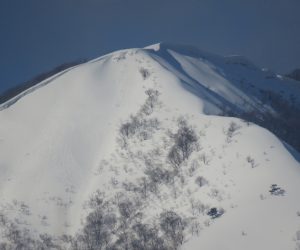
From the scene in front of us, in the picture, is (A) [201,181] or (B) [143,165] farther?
(B) [143,165]

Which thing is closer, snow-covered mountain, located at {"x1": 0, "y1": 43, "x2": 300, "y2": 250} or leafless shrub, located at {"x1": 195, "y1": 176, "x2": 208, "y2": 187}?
snow-covered mountain, located at {"x1": 0, "y1": 43, "x2": 300, "y2": 250}

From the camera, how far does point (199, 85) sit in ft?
289

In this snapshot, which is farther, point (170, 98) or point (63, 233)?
point (170, 98)

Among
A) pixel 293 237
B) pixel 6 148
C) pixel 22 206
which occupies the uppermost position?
pixel 6 148

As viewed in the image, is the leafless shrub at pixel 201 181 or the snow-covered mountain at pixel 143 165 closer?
the snow-covered mountain at pixel 143 165

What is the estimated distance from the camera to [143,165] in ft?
195

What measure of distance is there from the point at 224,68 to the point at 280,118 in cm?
3050

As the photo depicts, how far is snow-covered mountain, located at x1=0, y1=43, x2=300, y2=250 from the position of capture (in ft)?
136

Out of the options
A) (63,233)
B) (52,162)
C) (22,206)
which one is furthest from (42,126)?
(63,233)

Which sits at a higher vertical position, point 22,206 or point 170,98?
point 170,98

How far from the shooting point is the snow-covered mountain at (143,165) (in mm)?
41594

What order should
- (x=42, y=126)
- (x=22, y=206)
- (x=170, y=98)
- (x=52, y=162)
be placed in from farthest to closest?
(x=42, y=126) < (x=170, y=98) < (x=52, y=162) < (x=22, y=206)

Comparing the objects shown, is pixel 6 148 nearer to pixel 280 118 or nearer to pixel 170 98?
pixel 170 98

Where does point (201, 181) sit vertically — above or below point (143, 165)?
below
